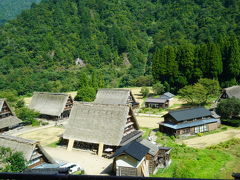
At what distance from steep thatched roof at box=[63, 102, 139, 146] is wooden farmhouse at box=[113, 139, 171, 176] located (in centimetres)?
434

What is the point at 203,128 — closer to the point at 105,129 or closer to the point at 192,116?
the point at 192,116

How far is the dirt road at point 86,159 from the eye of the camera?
2068 cm

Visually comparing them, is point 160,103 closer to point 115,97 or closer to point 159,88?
point 115,97

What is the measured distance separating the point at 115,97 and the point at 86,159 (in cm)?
1920

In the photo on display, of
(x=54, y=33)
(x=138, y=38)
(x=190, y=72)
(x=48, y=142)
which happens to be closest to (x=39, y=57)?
(x=54, y=33)

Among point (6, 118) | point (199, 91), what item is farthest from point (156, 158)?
point (6, 118)

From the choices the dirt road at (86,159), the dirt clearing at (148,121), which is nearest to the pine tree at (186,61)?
the dirt clearing at (148,121)

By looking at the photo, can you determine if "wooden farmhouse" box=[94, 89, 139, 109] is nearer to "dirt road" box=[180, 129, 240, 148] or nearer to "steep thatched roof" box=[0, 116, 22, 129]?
"steep thatched roof" box=[0, 116, 22, 129]

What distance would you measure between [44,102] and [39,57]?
165 feet

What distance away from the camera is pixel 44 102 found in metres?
40.2

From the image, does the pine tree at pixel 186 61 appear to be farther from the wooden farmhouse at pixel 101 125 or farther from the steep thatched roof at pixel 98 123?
the steep thatched roof at pixel 98 123

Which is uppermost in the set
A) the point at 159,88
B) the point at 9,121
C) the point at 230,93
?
the point at 230,93

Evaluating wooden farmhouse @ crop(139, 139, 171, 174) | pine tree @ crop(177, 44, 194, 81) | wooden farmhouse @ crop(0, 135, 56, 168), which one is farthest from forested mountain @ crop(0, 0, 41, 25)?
wooden farmhouse @ crop(139, 139, 171, 174)

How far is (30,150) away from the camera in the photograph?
1923cm
